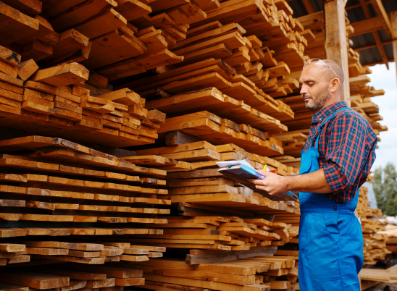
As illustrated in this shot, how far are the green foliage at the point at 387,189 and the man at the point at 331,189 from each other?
1144 inches

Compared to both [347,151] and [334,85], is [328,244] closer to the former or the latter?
[347,151]

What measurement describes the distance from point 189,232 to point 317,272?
1.77 meters

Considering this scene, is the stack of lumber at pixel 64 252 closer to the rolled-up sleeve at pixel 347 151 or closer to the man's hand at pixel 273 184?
the man's hand at pixel 273 184

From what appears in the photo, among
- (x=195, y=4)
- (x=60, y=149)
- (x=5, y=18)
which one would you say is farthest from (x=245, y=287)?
(x=5, y=18)

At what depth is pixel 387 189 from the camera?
30.4 m

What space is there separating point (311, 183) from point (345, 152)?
0.30 meters

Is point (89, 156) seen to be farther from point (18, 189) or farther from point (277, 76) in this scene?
point (277, 76)

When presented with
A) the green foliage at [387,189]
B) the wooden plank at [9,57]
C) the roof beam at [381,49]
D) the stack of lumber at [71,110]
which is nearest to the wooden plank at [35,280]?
the stack of lumber at [71,110]

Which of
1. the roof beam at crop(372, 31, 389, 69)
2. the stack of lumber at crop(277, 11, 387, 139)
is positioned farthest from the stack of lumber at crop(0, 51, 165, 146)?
the roof beam at crop(372, 31, 389, 69)

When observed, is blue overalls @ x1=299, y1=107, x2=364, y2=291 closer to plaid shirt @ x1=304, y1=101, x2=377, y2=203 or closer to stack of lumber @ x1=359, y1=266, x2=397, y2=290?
plaid shirt @ x1=304, y1=101, x2=377, y2=203

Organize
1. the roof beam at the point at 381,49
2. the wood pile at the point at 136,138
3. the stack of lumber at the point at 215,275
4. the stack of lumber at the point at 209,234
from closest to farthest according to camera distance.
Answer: the wood pile at the point at 136,138, the stack of lumber at the point at 215,275, the stack of lumber at the point at 209,234, the roof beam at the point at 381,49

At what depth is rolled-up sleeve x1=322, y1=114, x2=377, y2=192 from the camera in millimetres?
2486

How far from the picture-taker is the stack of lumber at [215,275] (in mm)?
A: 3779

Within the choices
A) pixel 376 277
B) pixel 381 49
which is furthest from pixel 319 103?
pixel 381 49
